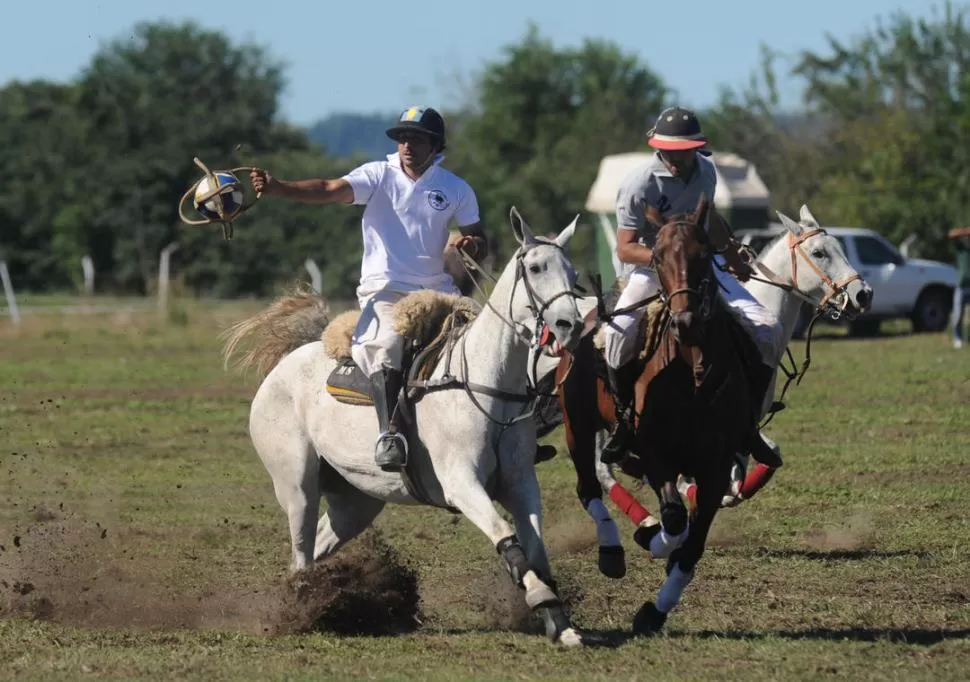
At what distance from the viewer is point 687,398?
908 cm

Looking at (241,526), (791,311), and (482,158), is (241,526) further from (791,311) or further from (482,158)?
(482,158)

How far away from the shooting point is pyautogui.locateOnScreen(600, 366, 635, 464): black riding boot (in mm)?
9492

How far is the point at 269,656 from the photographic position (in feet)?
28.0

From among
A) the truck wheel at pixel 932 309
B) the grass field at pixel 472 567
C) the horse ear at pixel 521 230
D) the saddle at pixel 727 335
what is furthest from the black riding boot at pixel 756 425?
the truck wheel at pixel 932 309

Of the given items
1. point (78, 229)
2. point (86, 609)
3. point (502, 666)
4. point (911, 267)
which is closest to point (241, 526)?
point (86, 609)

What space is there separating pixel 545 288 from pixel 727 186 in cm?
2819

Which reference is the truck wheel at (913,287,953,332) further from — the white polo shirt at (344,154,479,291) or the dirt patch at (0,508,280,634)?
the white polo shirt at (344,154,479,291)

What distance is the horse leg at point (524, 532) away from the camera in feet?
27.7

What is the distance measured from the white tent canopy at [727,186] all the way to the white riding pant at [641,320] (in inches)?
942

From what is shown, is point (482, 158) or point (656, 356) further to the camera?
point (482, 158)

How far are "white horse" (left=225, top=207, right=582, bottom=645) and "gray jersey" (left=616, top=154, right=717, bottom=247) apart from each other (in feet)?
3.38

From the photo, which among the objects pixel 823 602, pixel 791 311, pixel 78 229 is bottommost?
pixel 78 229

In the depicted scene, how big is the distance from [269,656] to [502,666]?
123 cm

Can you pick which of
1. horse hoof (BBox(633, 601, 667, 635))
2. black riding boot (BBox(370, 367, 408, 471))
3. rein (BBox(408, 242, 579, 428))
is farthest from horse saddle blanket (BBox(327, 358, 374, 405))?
horse hoof (BBox(633, 601, 667, 635))
